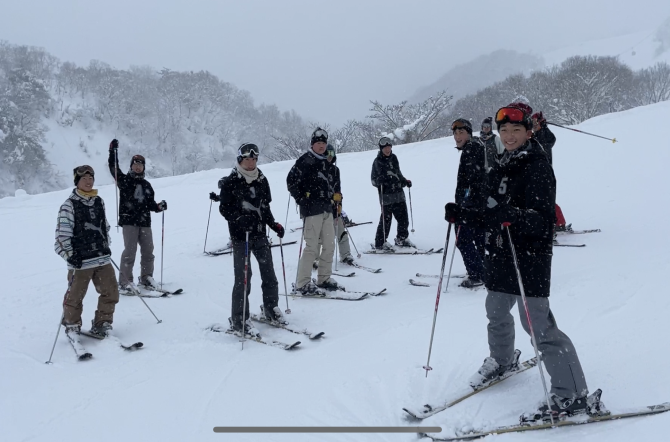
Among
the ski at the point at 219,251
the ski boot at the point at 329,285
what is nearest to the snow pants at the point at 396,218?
the ski boot at the point at 329,285

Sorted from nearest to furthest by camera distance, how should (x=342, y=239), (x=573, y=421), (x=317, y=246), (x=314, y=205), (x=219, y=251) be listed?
(x=573, y=421)
(x=314, y=205)
(x=317, y=246)
(x=342, y=239)
(x=219, y=251)

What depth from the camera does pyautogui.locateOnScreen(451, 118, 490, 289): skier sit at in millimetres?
5719

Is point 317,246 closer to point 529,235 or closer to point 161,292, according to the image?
point 161,292

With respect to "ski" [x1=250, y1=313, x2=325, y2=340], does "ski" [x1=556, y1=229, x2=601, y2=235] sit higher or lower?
higher

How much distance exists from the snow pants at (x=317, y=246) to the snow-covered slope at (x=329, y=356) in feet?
1.47

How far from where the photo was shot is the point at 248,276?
16.8 feet

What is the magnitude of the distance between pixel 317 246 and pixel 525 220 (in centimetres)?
393

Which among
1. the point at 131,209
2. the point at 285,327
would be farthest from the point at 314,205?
the point at 131,209

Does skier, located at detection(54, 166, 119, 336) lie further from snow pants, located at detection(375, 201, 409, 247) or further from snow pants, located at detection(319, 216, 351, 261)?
snow pants, located at detection(375, 201, 409, 247)

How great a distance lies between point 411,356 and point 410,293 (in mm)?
2159

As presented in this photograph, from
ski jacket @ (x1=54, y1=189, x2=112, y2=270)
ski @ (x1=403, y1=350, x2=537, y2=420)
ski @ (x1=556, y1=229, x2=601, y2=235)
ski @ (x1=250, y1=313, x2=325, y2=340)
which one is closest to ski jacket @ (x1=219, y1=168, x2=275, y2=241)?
ski @ (x1=250, y1=313, x2=325, y2=340)

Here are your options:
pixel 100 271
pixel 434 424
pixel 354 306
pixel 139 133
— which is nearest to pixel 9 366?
pixel 100 271

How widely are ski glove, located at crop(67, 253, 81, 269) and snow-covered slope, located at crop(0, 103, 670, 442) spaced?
0.94m

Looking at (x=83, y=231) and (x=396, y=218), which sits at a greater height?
(x=83, y=231)
